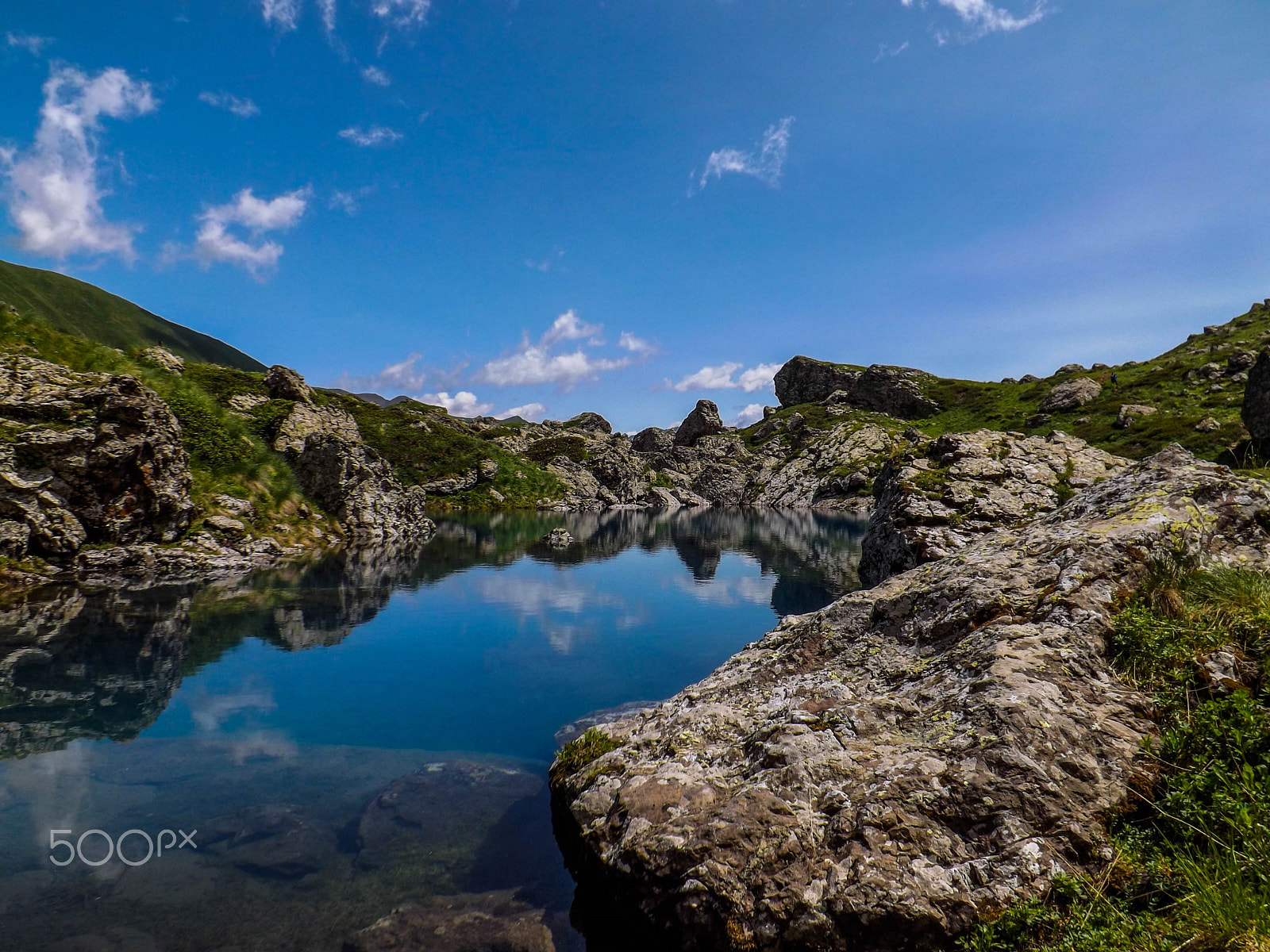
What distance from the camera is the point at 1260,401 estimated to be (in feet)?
195

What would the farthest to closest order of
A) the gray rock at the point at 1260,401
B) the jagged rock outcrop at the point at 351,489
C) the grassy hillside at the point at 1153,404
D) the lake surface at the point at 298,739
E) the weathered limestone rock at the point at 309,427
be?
the grassy hillside at the point at 1153,404 < the weathered limestone rock at the point at 309,427 < the jagged rock outcrop at the point at 351,489 < the gray rock at the point at 1260,401 < the lake surface at the point at 298,739

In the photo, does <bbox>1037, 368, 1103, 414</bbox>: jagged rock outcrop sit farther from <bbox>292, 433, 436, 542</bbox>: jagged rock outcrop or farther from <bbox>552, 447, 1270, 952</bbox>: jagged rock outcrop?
<bbox>552, 447, 1270, 952</bbox>: jagged rock outcrop

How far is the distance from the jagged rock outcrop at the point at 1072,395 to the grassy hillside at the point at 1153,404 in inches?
73.7

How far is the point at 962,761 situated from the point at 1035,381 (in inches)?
9300

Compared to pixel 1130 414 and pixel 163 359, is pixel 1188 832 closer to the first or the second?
pixel 163 359

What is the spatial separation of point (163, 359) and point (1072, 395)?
191m

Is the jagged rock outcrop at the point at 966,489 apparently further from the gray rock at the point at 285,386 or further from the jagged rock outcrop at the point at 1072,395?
the jagged rock outcrop at the point at 1072,395

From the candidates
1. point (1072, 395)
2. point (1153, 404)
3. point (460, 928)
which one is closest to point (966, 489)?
point (460, 928)

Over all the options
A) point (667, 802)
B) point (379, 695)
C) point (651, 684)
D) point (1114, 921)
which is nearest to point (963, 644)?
point (1114, 921)

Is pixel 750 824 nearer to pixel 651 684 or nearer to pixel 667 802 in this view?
pixel 667 802

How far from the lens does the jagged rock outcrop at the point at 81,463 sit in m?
35.3

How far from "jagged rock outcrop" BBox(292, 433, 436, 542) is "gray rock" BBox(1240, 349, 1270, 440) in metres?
99.1

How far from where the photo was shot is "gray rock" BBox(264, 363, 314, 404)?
260 feet

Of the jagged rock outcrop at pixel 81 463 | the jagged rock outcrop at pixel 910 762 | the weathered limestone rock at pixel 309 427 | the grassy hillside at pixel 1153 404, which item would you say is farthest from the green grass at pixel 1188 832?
the weathered limestone rock at pixel 309 427
